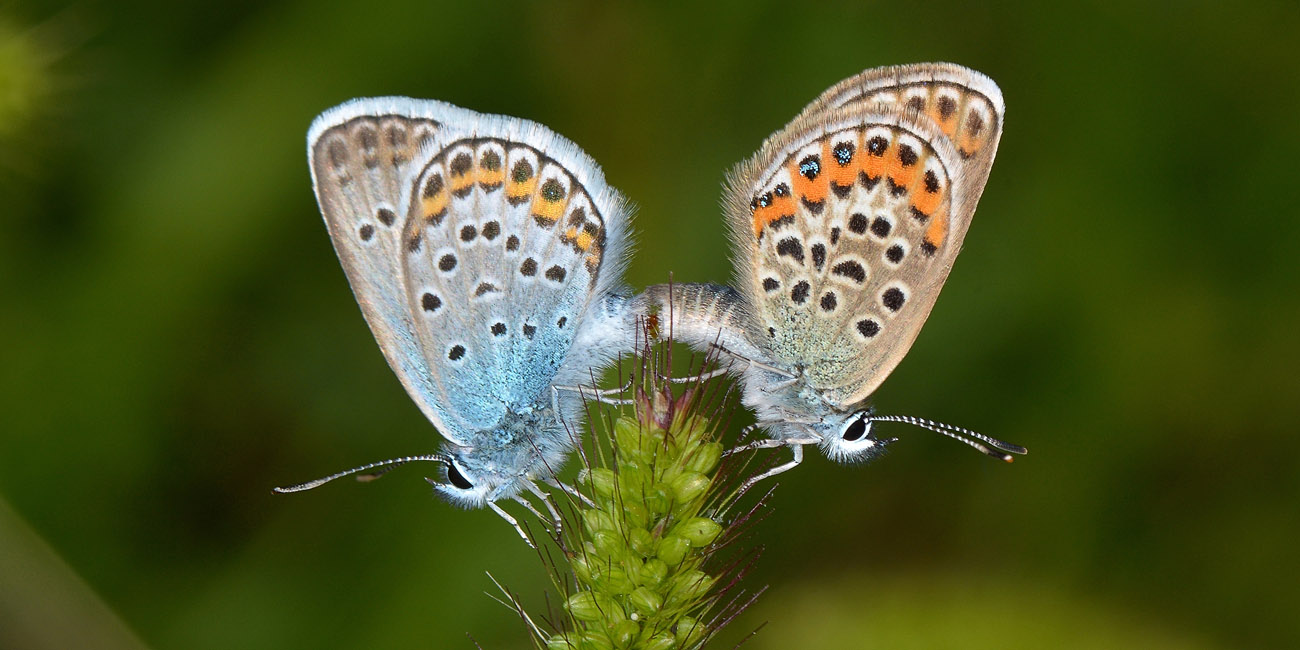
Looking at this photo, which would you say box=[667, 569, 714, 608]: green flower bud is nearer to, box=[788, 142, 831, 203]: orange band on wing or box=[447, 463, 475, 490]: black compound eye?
box=[447, 463, 475, 490]: black compound eye

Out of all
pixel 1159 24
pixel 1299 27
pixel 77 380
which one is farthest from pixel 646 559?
pixel 1299 27

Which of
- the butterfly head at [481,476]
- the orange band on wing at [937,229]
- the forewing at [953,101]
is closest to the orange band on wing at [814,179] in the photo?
the forewing at [953,101]

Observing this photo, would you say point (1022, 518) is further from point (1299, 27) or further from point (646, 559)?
point (1299, 27)

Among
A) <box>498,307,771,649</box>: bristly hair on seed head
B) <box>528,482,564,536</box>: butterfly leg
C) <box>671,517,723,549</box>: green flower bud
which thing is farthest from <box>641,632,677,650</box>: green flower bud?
<box>528,482,564,536</box>: butterfly leg

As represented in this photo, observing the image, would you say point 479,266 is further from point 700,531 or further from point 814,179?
point 700,531

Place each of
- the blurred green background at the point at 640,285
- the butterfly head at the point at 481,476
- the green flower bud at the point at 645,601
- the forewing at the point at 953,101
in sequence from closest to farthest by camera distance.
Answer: the green flower bud at the point at 645,601 < the butterfly head at the point at 481,476 < the forewing at the point at 953,101 < the blurred green background at the point at 640,285

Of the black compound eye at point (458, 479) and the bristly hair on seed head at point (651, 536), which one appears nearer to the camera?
the bristly hair on seed head at point (651, 536)

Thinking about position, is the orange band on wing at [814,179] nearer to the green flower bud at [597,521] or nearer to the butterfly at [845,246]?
the butterfly at [845,246]
